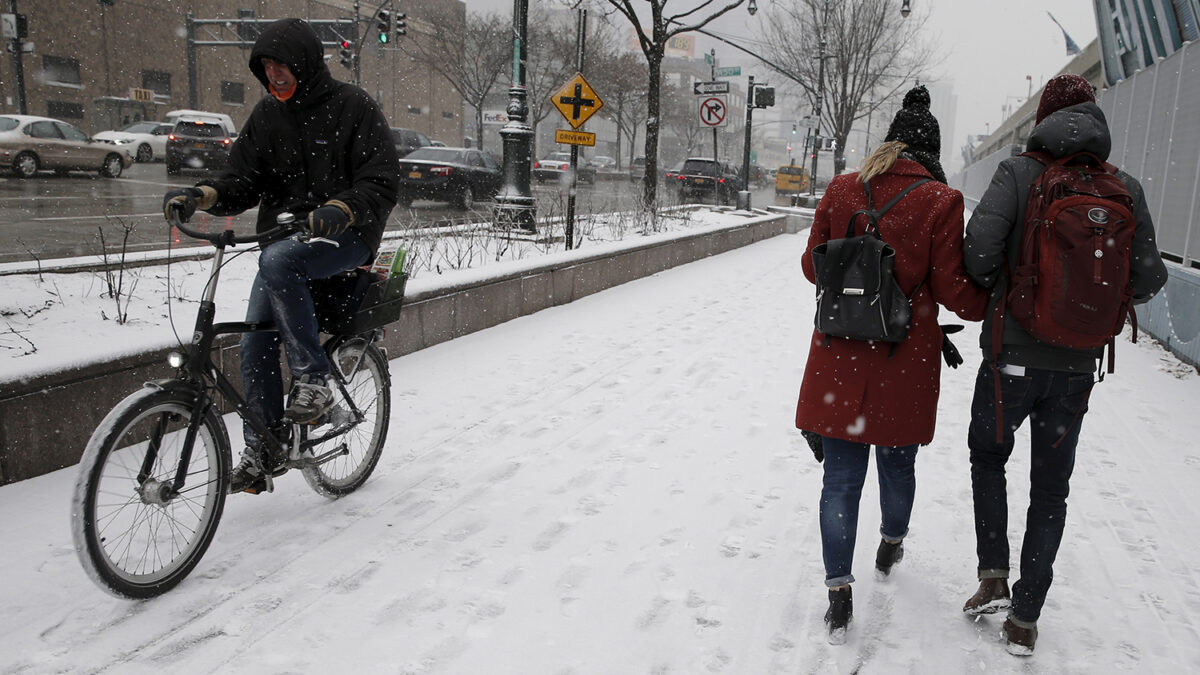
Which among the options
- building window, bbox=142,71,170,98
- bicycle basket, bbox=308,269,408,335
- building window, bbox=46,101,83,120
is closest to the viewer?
bicycle basket, bbox=308,269,408,335

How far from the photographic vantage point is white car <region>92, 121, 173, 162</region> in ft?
102

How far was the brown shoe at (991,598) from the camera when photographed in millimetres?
3215

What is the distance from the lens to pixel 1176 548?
13.3ft

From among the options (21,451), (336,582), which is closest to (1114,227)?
(336,582)

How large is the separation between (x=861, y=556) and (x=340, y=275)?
8.53 feet

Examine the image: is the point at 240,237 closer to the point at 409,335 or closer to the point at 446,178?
the point at 409,335

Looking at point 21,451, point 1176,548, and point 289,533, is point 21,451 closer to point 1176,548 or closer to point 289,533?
point 289,533

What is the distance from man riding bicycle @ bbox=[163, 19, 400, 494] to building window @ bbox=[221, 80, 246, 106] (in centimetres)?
5320

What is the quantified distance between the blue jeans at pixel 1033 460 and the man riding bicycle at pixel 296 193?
2.47 metres

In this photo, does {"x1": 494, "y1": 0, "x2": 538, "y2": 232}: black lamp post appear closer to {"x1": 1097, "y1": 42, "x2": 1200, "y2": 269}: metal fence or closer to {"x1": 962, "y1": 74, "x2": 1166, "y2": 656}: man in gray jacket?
{"x1": 1097, "y1": 42, "x2": 1200, "y2": 269}: metal fence

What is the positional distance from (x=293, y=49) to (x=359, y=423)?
5.57 feet

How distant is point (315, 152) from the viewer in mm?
3760

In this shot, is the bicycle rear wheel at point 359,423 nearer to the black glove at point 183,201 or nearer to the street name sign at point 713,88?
the black glove at point 183,201

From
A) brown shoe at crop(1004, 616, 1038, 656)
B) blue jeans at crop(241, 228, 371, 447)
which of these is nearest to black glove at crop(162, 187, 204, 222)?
blue jeans at crop(241, 228, 371, 447)
